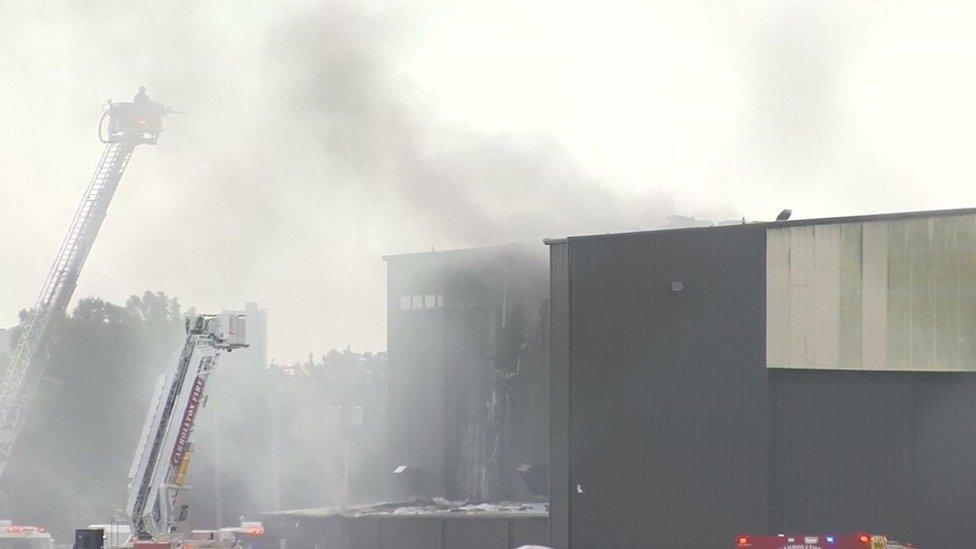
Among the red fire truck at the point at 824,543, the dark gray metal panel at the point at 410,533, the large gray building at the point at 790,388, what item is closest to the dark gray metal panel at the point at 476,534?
the dark gray metal panel at the point at 410,533

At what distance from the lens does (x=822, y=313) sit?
38.2 meters

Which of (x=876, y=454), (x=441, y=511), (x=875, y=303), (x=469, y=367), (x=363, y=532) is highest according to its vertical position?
(x=875, y=303)

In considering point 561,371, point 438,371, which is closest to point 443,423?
point 438,371

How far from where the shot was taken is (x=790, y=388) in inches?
1532

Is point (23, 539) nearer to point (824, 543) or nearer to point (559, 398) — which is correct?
point (559, 398)

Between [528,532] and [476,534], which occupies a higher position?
[528,532]

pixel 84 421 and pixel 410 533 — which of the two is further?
pixel 84 421

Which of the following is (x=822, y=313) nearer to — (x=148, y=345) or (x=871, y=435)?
(x=871, y=435)

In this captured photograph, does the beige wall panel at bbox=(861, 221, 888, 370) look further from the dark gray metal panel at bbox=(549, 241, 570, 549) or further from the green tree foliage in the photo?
the green tree foliage

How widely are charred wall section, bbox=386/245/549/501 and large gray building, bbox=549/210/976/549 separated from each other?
19337 millimetres

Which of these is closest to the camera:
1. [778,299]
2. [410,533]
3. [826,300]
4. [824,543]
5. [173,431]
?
[824,543]

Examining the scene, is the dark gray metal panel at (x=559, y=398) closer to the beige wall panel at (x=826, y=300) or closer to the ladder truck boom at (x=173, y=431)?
the beige wall panel at (x=826, y=300)

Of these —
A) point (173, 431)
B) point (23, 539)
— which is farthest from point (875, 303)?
point (23, 539)

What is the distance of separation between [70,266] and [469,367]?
19.0 metres
